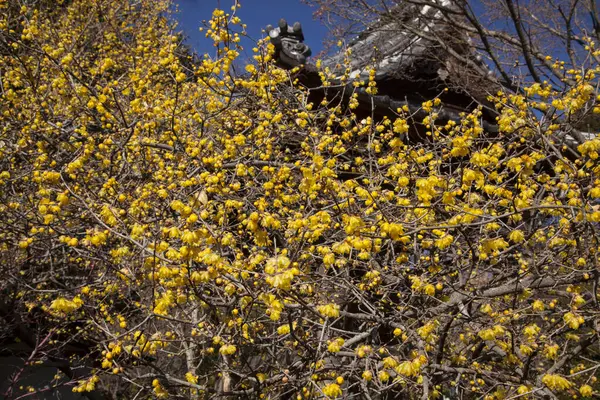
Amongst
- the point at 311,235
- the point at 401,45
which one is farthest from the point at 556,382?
the point at 401,45

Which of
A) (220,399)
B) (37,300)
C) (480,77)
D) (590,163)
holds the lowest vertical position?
(220,399)

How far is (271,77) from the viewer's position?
411cm

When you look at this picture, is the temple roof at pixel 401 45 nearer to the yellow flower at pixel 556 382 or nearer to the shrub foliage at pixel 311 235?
the shrub foliage at pixel 311 235

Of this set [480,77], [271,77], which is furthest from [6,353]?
[480,77]

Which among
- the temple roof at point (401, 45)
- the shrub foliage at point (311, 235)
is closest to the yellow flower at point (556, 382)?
the shrub foliage at point (311, 235)

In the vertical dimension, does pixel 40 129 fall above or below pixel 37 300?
above

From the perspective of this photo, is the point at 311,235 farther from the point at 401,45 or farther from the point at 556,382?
the point at 401,45

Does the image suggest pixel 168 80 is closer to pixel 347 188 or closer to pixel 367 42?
pixel 367 42

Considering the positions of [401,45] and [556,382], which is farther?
[401,45]

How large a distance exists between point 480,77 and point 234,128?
12.2ft

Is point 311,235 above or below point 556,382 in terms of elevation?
above

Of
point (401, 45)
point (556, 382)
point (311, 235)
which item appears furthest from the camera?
point (401, 45)

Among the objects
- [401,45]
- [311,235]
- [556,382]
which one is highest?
[401,45]

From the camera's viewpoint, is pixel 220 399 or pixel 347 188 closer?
pixel 347 188
